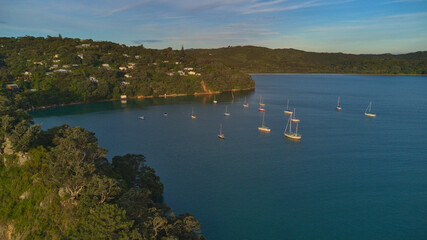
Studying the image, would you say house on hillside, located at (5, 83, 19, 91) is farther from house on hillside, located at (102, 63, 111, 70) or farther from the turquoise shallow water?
house on hillside, located at (102, 63, 111, 70)

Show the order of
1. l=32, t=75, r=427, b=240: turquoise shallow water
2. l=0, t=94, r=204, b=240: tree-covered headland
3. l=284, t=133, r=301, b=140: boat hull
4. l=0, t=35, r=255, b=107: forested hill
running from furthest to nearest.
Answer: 1. l=0, t=35, r=255, b=107: forested hill
2. l=284, t=133, r=301, b=140: boat hull
3. l=32, t=75, r=427, b=240: turquoise shallow water
4. l=0, t=94, r=204, b=240: tree-covered headland

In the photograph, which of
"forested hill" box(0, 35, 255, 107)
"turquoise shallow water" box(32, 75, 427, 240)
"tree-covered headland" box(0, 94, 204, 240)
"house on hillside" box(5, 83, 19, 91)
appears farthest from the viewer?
"forested hill" box(0, 35, 255, 107)

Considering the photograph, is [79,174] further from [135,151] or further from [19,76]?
[19,76]

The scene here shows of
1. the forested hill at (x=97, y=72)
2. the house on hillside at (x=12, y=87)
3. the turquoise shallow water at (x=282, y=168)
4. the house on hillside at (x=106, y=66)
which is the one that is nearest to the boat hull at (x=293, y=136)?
the turquoise shallow water at (x=282, y=168)

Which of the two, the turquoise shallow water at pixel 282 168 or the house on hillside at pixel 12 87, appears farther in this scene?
the house on hillside at pixel 12 87

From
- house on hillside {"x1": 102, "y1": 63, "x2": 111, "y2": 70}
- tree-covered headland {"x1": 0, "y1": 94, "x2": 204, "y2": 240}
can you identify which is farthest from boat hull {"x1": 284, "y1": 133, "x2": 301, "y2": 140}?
house on hillside {"x1": 102, "y1": 63, "x2": 111, "y2": 70}

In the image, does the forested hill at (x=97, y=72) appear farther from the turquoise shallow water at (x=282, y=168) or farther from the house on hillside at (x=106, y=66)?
the turquoise shallow water at (x=282, y=168)

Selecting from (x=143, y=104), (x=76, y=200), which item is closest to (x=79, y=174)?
(x=76, y=200)
